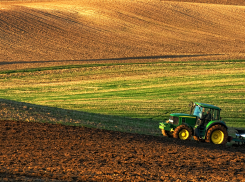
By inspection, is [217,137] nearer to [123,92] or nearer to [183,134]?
[183,134]

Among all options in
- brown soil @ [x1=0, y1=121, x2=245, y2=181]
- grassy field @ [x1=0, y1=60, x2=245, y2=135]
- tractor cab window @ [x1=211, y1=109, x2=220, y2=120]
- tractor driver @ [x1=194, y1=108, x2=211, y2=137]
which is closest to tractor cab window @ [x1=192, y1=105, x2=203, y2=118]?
tractor driver @ [x1=194, y1=108, x2=211, y2=137]

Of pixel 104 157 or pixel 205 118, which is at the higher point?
pixel 205 118

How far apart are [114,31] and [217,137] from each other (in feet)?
116

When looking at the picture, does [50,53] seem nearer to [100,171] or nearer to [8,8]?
[8,8]

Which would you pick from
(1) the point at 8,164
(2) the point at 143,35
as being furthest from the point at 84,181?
(2) the point at 143,35

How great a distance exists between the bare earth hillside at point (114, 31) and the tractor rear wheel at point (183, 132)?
23097 mm

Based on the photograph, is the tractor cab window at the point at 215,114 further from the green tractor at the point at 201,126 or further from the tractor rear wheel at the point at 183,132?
the tractor rear wheel at the point at 183,132

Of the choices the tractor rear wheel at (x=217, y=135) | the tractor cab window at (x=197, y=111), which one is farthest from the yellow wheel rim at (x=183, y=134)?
the tractor cab window at (x=197, y=111)

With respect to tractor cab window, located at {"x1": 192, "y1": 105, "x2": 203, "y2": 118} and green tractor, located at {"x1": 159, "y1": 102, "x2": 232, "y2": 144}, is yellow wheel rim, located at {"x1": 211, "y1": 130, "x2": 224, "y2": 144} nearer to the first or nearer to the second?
green tractor, located at {"x1": 159, "y1": 102, "x2": 232, "y2": 144}

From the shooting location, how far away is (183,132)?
1409cm

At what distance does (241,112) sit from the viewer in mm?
21203

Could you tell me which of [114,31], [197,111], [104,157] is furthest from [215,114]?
[114,31]

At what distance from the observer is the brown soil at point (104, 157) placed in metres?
8.84

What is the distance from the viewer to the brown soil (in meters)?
8.84
